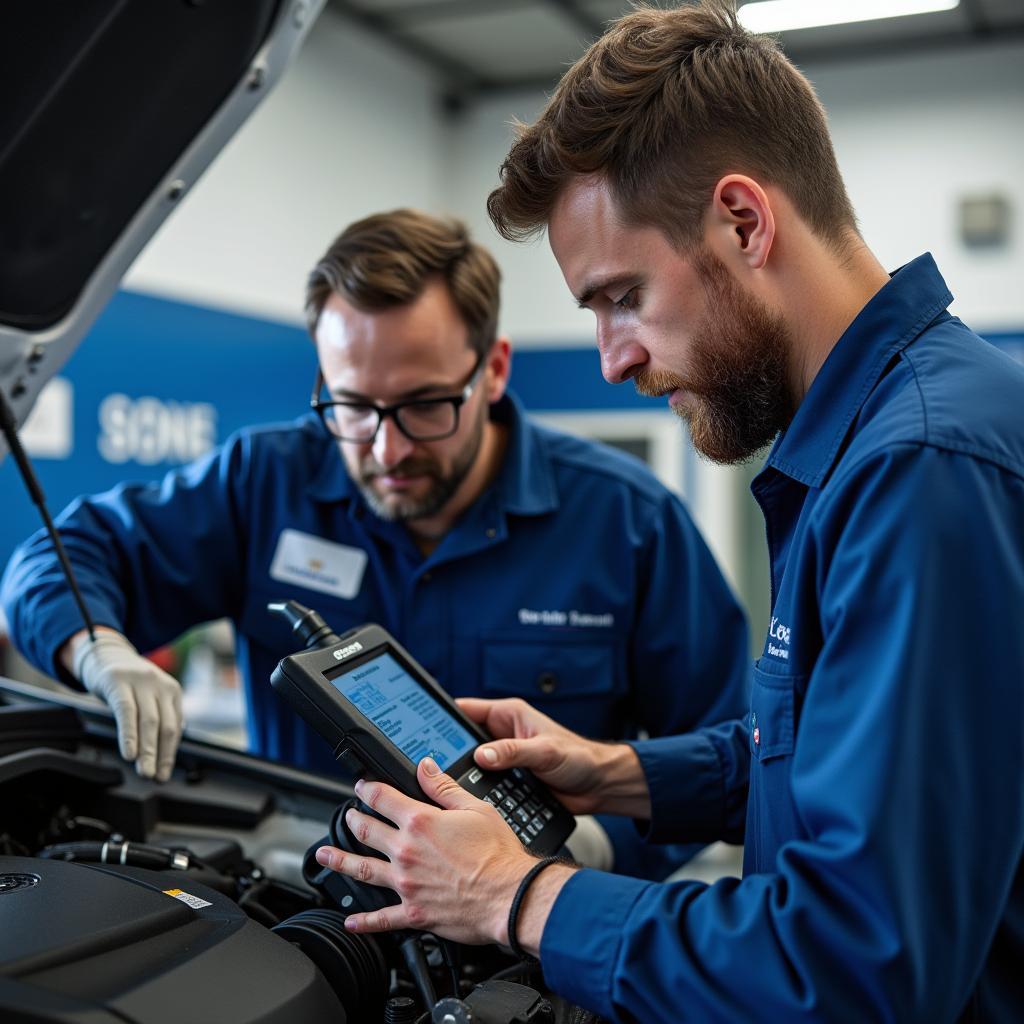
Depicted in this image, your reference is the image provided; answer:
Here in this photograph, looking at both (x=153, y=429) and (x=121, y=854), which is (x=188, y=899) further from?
(x=153, y=429)

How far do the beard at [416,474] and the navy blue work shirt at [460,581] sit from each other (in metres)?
0.06

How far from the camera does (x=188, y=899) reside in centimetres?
89

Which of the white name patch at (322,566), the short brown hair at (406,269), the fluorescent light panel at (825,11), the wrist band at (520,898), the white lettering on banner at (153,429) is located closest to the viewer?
the wrist band at (520,898)

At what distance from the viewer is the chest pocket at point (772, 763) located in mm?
846

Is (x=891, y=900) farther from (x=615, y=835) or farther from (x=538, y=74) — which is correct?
(x=538, y=74)

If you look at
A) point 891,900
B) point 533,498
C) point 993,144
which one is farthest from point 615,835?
point 993,144

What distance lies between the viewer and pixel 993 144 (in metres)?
4.75

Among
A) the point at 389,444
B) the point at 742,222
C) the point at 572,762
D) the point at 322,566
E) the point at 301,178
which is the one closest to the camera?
the point at 742,222

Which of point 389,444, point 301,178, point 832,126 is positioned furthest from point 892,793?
point 832,126

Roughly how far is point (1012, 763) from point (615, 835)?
733 mm

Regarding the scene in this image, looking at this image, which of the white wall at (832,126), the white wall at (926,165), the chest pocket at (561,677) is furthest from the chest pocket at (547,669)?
the white wall at (926,165)

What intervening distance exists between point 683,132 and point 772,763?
0.51 m

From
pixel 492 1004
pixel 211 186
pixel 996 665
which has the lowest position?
pixel 492 1004

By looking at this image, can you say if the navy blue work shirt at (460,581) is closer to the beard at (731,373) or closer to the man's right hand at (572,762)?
the man's right hand at (572,762)
